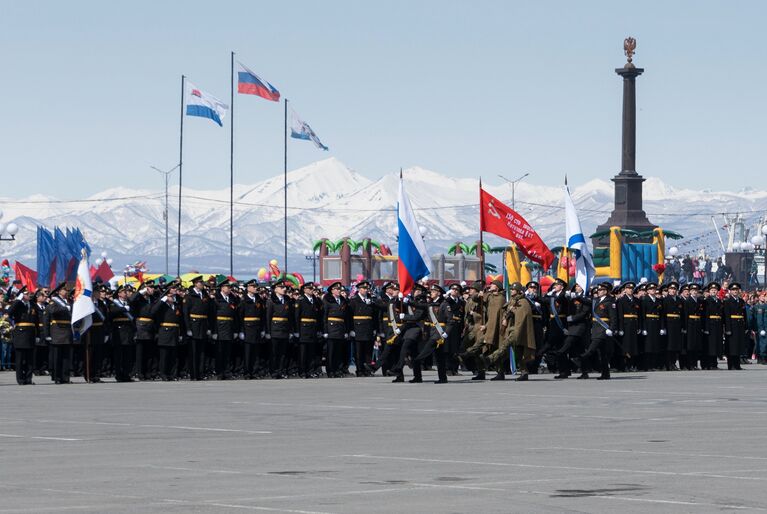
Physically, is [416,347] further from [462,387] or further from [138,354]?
[138,354]

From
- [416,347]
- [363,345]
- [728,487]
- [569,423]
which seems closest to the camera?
[728,487]

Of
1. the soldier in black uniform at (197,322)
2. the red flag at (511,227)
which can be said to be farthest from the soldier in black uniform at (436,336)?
the red flag at (511,227)

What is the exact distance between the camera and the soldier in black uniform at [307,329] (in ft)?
97.2

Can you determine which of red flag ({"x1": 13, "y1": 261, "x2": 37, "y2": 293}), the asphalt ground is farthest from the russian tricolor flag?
the asphalt ground

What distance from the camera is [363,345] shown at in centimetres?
3005

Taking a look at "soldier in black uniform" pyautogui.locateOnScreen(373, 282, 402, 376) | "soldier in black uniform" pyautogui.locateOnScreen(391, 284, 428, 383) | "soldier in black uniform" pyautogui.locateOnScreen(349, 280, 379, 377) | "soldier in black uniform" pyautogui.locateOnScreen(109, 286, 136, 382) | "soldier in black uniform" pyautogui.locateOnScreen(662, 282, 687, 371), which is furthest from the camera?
"soldier in black uniform" pyautogui.locateOnScreen(662, 282, 687, 371)

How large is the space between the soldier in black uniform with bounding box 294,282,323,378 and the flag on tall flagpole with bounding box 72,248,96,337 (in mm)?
3391

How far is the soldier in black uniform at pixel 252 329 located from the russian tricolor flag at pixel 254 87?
26.7 metres

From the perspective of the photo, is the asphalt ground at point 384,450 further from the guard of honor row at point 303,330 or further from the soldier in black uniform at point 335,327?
the soldier in black uniform at point 335,327

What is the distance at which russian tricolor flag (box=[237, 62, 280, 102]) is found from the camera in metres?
55.7

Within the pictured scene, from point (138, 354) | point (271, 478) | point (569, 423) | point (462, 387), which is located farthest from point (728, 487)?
point (138, 354)

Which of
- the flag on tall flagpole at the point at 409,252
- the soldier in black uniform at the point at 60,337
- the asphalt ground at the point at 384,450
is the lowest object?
the asphalt ground at the point at 384,450

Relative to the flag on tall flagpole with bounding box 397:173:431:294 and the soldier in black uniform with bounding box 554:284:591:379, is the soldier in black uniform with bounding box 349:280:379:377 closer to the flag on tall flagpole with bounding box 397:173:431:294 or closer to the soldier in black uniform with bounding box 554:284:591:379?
the flag on tall flagpole with bounding box 397:173:431:294

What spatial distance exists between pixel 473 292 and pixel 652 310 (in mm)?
5062
